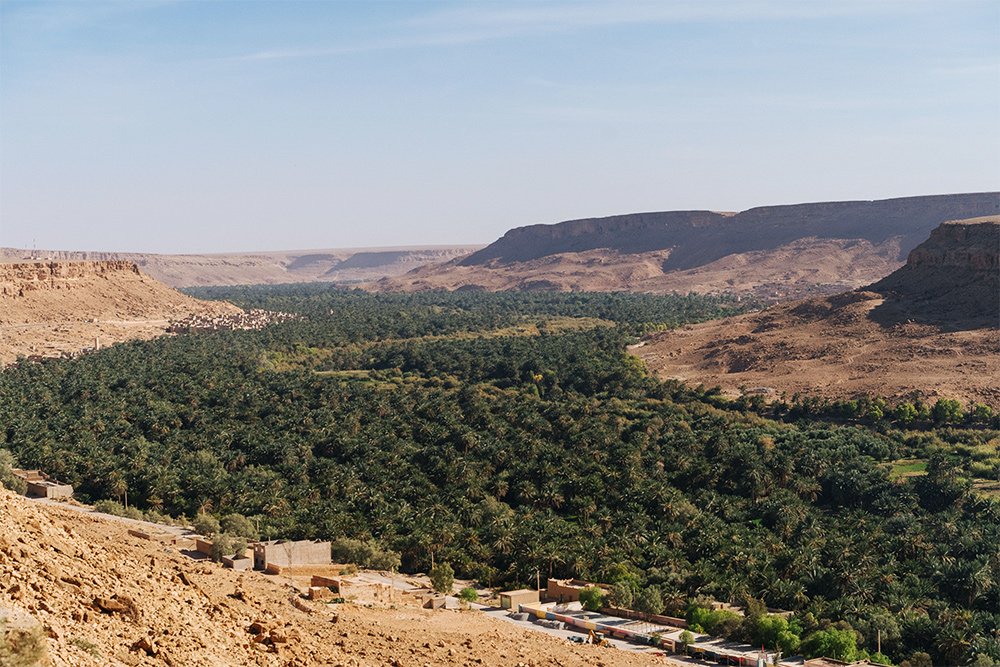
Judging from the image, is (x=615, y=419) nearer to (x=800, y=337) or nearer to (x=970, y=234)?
(x=800, y=337)

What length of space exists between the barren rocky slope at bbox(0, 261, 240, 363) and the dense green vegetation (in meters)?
19.1

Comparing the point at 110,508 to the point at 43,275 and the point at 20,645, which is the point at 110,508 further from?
the point at 43,275

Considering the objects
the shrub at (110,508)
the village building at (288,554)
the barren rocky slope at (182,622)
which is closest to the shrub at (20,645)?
the barren rocky slope at (182,622)

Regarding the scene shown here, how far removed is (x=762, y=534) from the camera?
4628cm

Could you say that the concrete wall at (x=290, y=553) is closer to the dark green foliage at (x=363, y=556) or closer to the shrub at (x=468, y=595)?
the dark green foliage at (x=363, y=556)

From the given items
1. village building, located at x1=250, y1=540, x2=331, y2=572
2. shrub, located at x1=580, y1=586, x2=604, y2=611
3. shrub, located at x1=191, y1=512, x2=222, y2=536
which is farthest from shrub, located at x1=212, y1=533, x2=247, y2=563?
shrub, located at x1=580, y1=586, x2=604, y2=611

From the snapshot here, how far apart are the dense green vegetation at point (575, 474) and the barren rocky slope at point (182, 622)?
13056 millimetres

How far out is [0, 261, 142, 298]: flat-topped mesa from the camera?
13062 cm

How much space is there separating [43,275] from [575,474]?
106 meters

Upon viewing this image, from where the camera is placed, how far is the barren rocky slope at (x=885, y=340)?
83.1 m

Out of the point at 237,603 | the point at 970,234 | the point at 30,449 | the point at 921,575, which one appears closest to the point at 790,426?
the point at 921,575

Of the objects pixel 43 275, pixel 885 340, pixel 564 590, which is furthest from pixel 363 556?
pixel 43 275

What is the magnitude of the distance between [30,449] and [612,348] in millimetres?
61900

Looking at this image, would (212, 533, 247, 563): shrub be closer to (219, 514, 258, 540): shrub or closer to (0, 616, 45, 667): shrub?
(219, 514, 258, 540): shrub
